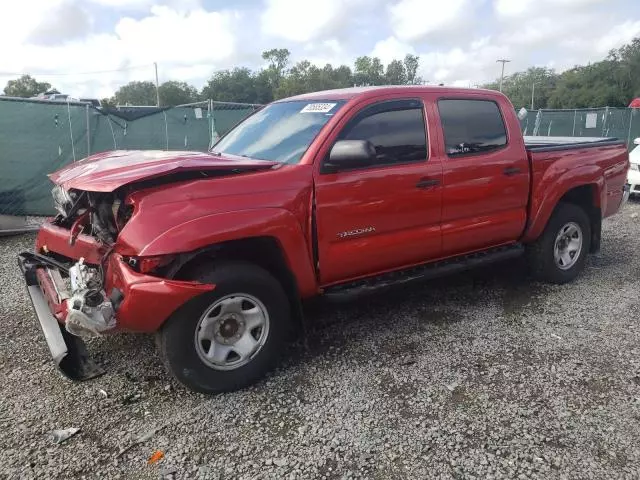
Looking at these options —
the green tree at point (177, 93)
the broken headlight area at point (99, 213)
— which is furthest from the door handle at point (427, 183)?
the green tree at point (177, 93)

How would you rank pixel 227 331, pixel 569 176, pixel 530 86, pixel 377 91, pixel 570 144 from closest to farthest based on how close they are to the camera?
pixel 227 331, pixel 377 91, pixel 569 176, pixel 570 144, pixel 530 86

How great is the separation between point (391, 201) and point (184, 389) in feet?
6.27

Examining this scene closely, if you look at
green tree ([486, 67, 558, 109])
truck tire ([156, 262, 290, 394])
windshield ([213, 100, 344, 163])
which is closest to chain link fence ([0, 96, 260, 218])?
windshield ([213, 100, 344, 163])

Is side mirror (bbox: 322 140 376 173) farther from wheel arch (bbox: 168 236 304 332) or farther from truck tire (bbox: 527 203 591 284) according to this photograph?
truck tire (bbox: 527 203 591 284)

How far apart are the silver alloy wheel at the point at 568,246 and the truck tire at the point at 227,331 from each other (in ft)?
10.4

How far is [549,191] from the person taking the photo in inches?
188

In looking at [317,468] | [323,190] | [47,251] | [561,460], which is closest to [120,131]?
[47,251]

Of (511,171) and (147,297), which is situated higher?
(511,171)

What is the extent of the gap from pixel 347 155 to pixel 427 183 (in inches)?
33.7

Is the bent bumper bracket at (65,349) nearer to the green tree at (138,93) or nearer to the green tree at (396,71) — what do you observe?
the green tree at (396,71)

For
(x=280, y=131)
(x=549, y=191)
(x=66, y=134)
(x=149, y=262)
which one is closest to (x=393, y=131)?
(x=280, y=131)

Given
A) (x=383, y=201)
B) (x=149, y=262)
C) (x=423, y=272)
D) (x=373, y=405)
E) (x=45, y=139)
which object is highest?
(x=45, y=139)

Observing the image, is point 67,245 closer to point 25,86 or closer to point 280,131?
point 280,131

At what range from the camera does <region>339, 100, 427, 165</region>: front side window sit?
377 centimetres
